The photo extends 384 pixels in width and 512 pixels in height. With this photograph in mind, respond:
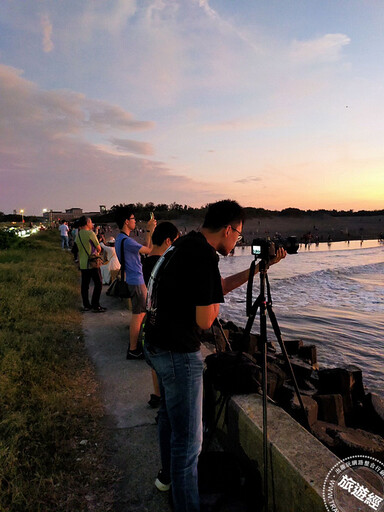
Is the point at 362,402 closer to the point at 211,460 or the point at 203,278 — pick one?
the point at 211,460

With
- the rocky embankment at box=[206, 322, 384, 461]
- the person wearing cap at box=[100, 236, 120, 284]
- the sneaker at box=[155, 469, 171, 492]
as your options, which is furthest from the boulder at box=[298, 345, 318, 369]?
the person wearing cap at box=[100, 236, 120, 284]

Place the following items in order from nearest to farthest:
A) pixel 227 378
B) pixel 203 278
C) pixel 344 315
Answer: pixel 203 278 < pixel 227 378 < pixel 344 315

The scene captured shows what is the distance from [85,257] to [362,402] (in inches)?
237

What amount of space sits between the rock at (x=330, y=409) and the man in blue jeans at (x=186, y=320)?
8.23 ft

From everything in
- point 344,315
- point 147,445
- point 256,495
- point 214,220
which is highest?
point 214,220

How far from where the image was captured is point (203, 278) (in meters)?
1.79

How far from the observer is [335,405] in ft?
13.3

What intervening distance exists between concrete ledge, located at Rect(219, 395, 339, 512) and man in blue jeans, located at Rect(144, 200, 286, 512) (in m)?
0.56

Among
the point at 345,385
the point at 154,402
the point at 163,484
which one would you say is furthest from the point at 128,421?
the point at 345,385

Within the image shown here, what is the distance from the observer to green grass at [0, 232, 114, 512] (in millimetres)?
2557

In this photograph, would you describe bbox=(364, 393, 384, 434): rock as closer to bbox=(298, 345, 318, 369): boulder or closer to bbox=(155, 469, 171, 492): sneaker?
bbox=(298, 345, 318, 369): boulder

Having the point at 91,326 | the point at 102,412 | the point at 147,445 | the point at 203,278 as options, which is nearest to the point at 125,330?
the point at 91,326

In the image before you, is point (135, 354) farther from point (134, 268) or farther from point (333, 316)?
point (333, 316)

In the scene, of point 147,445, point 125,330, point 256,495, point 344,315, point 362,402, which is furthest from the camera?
point 344,315
